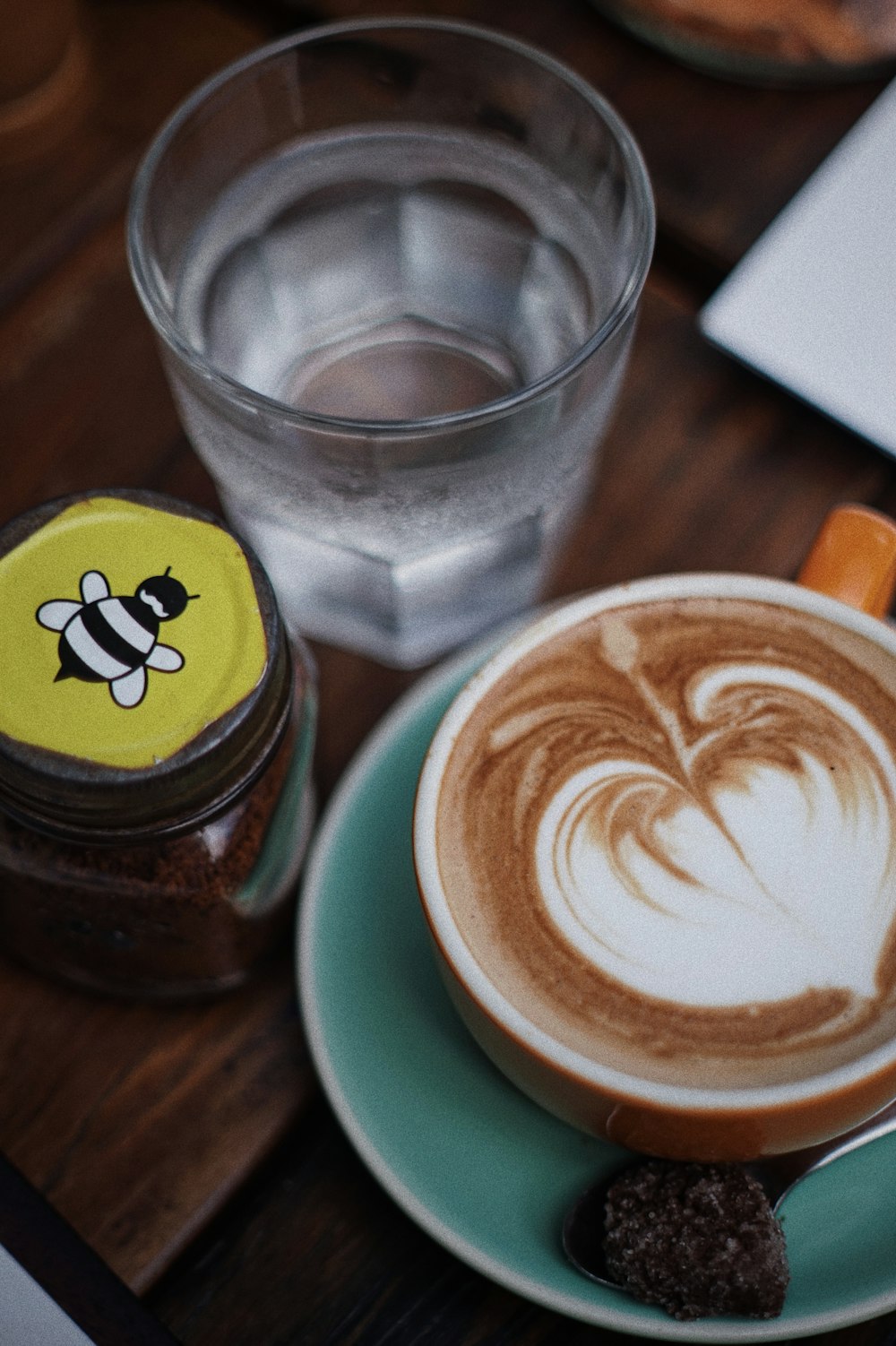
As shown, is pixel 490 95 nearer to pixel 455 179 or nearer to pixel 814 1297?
pixel 455 179

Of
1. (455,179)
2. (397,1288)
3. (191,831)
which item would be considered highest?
(455,179)

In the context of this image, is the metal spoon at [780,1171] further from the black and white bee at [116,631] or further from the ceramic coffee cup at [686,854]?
the black and white bee at [116,631]

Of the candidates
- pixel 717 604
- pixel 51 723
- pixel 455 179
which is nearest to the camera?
pixel 51 723

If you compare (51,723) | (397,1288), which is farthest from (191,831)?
(397,1288)

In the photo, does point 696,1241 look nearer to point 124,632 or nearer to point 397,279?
point 124,632

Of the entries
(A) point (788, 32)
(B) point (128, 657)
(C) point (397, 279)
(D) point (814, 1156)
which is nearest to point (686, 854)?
(D) point (814, 1156)

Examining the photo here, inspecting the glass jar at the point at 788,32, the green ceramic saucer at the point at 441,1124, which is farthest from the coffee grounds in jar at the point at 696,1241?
the glass jar at the point at 788,32
